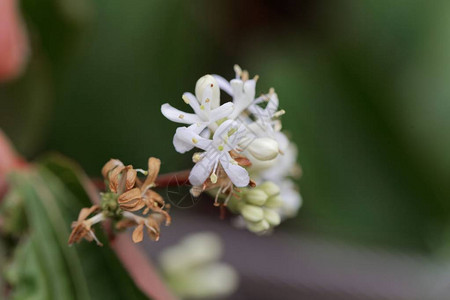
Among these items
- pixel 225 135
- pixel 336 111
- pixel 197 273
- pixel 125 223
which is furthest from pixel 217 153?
pixel 336 111

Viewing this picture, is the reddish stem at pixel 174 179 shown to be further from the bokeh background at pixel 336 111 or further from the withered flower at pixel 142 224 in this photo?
the bokeh background at pixel 336 111

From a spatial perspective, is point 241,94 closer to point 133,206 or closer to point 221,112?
point 221,112

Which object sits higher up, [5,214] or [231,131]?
[231,131]

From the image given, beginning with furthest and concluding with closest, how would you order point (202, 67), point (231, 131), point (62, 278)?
point (202, 67)
point (62, 278)
point (231, 131)

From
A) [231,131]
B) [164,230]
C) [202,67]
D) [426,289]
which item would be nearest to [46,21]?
[202,67]

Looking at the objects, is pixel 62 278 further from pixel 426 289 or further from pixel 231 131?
pixel 426 289

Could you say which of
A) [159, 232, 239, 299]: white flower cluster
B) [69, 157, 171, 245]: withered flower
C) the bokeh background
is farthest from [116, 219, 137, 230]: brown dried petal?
the bokeh background
